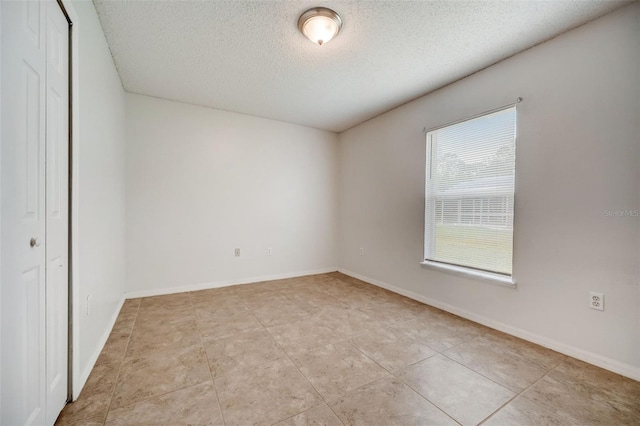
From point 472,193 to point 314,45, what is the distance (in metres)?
2.17

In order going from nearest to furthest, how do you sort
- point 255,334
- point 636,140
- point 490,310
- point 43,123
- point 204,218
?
1. point 43,123
2. point 636,140
3. point 255,334
4. point 490,310
5. point 204,218

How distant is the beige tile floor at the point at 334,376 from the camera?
1.43 metres

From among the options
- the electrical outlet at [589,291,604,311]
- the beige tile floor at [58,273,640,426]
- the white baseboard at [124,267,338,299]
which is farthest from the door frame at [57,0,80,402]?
the electrical outlet at [589,291,604,311]

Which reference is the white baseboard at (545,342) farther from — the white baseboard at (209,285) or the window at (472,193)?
the white baseboard at (209,285)

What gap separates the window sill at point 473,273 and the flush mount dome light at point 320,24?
A: 261 centimetres

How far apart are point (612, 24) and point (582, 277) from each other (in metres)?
1.88

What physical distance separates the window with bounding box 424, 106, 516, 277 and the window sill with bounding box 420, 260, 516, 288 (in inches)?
1.8

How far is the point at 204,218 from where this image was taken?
3.68 meters

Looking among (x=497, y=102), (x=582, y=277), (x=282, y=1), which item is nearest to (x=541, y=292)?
(x=582, y=277)

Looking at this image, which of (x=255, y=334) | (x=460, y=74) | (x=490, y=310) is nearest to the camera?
(x=255, y=334)

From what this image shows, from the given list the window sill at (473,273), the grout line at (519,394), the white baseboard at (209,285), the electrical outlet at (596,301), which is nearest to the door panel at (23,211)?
the grout line at (519,394)

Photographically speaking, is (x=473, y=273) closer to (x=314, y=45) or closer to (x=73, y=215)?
(x=314, y=45)

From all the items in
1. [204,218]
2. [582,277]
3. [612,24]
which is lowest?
[582,277]

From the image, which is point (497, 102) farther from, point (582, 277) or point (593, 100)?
point (582, 277)
